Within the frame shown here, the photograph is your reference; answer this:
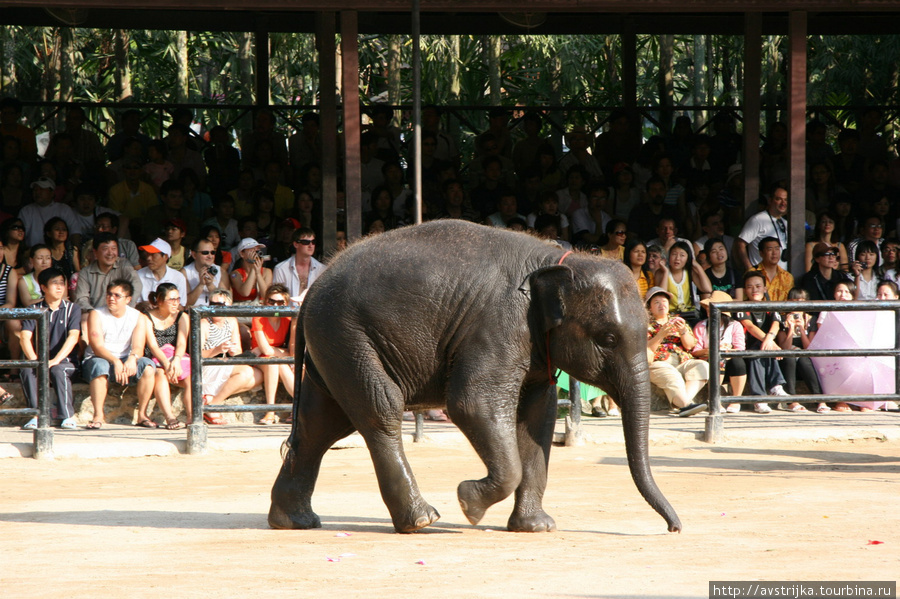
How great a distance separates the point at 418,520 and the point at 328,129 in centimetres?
619

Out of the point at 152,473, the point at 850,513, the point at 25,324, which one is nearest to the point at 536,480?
the point at 850,513

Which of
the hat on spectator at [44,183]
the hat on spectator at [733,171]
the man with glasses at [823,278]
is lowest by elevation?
the man with glasses at [823,278]

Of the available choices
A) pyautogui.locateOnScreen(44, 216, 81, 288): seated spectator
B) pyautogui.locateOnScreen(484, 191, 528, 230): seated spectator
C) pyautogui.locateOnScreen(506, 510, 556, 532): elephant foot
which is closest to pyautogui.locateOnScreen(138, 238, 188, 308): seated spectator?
pyautogui.locateOnScreen(44, 216, 81, 288): seated spectator

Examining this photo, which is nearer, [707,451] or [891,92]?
[707,451]

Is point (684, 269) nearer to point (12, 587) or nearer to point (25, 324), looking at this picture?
point (25, 324)

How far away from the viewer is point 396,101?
24281mm

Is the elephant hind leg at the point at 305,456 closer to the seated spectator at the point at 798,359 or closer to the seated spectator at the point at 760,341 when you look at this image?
the seated spectator at the point at 760,341

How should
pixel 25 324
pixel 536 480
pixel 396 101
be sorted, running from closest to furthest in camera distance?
pixel 536 480
pixel 25 324
pixel 396 101

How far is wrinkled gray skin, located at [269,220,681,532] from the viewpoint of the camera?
17.8ft

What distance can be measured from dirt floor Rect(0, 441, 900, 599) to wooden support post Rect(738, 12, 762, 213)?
372 cm

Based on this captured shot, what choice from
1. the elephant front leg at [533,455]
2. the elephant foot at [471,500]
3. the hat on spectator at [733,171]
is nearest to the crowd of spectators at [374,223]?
the hat on spectator at [733,171]

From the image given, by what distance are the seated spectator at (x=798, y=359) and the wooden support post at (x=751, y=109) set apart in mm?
1365

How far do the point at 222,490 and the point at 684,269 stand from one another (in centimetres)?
537

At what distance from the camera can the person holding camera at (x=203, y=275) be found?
10516 mm
